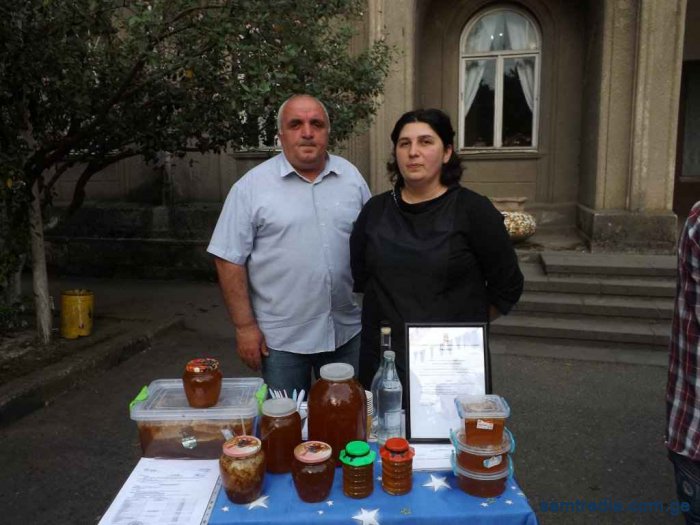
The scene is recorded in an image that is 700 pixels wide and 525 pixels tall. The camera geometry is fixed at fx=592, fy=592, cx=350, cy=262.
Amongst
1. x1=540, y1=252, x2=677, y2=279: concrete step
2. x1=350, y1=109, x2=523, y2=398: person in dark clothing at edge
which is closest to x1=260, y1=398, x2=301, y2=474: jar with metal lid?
x1=350, y1=109, x2=523, y2=398: person in dark clothing at edge

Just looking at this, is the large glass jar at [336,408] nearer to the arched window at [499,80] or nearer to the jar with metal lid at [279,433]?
the jar with metal lid at [279,433]

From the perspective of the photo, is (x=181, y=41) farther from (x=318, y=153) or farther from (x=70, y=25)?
(x=318, y=153)

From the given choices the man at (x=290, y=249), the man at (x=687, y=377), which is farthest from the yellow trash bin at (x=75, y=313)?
the man at (x=687, y=377)

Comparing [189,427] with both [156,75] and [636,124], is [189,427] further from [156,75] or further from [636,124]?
[636,124]

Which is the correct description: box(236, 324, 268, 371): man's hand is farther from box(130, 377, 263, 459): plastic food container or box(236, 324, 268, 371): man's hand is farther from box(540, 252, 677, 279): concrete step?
box(540, 252, 677, 279): concrete step

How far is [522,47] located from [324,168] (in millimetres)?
7626

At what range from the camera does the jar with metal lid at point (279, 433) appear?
177 centimetres

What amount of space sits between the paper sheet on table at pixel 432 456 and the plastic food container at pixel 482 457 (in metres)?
0.11

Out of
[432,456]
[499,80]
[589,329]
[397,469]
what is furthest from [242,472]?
[499,80]

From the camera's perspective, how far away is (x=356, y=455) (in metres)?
1.67

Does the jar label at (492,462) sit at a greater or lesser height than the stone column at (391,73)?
lesser

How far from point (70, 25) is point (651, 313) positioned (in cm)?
584

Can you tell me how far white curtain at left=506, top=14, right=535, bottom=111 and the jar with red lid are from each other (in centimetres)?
851

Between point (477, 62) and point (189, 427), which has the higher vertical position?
point (477, 62)
